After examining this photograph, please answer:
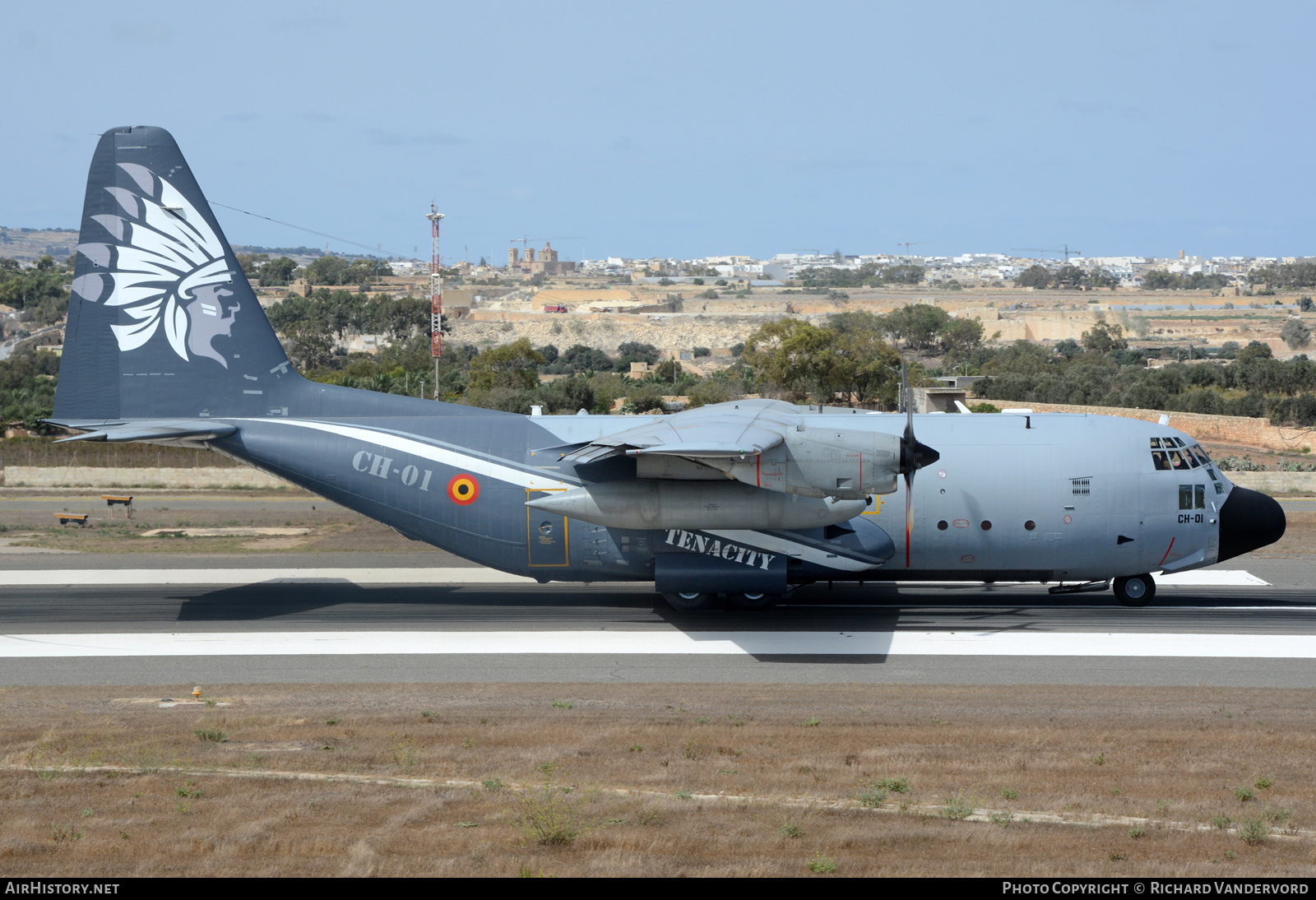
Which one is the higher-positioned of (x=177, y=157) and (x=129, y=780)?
(x=177, y=157)

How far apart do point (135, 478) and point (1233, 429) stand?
59.5 metres

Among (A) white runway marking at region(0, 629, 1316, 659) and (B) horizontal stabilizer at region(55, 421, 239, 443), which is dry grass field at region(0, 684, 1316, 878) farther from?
(B) horizontal stabilizer at region(55, 421, 239, 443)

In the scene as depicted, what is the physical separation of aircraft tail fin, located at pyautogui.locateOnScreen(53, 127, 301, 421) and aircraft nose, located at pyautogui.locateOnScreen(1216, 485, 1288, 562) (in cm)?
2068

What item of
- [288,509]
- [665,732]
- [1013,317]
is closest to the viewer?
[665,732]

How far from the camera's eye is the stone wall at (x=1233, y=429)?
61.3 meters

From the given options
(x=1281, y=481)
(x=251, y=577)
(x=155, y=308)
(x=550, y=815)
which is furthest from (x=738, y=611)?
(x=1281, y=481)

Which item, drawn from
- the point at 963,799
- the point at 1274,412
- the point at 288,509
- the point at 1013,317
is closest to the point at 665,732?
the point at 963,799

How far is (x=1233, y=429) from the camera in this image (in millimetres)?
64250

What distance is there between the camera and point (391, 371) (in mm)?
86375

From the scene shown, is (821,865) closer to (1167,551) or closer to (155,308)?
(1167,551)

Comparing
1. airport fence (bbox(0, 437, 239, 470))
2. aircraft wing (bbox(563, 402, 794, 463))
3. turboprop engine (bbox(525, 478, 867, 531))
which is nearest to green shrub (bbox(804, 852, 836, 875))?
aircraft wing (bbox(563, 402, 794, 463))

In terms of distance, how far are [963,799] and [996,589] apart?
15.8 metres

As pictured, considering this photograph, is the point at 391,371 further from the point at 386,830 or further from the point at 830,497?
the point at 386,830

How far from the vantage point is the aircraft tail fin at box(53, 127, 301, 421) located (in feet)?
79.4
